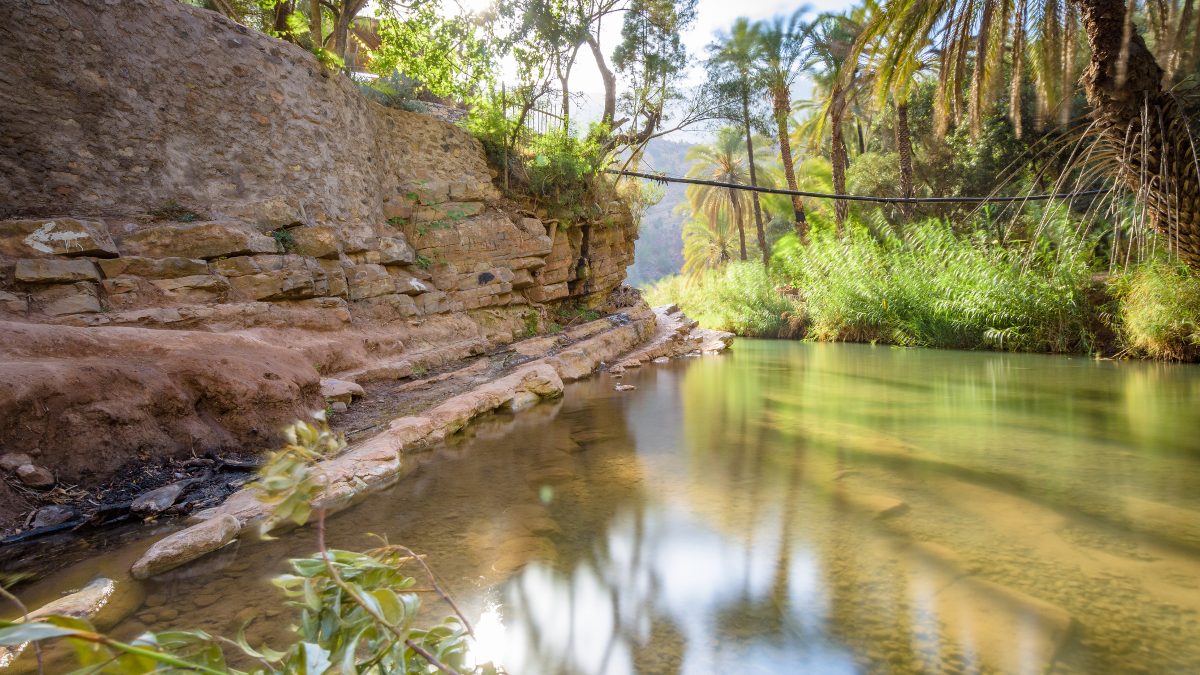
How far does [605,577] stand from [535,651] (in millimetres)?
615

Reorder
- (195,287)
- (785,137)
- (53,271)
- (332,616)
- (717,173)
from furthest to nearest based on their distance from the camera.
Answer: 1. (717,173)
2. (785,137)
3. (195,287)
4. (53,271)
5. (332,616)

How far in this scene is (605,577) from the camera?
109 inches

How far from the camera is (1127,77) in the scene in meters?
3.62

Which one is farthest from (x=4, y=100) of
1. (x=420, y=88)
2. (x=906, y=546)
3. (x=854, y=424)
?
(x=854, y=424)

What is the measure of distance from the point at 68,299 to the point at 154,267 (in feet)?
2.57

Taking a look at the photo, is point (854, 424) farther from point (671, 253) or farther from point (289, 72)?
point (671, 253)

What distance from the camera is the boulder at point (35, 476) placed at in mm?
3270

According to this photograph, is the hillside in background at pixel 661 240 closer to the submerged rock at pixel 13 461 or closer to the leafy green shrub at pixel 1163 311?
the leafy green shrub at pixel 1163 311

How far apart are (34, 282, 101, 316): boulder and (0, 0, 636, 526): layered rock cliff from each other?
0.01 meters

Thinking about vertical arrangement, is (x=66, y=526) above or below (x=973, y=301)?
below

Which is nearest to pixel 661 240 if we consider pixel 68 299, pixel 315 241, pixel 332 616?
pixel 315 241

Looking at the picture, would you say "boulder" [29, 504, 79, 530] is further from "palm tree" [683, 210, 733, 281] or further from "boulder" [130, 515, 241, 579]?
"palm tree" [683, 210, 733, 281]

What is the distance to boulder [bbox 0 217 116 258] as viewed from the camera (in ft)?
16.9

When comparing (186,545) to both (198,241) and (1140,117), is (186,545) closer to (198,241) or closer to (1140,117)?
(198,241)
